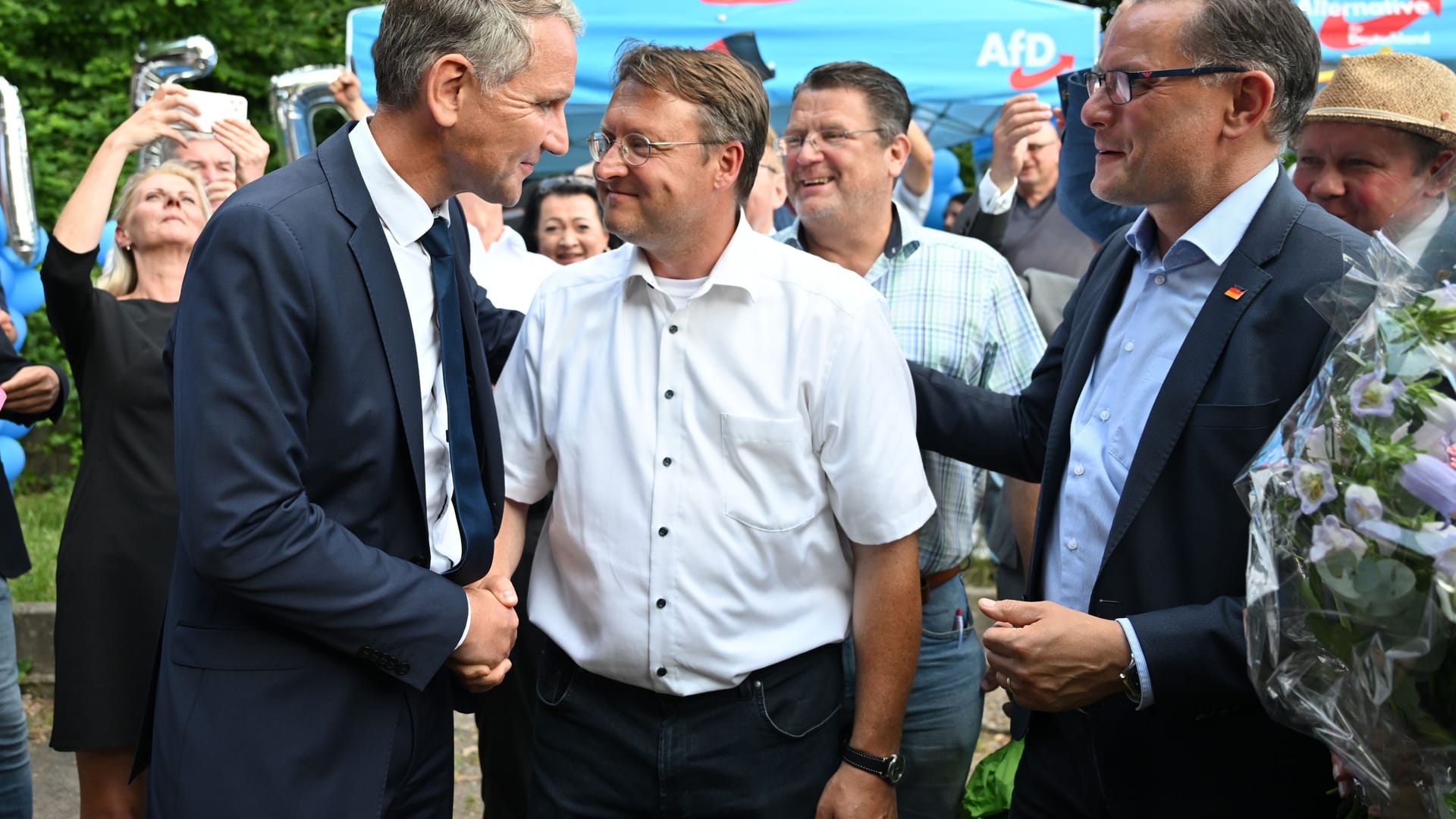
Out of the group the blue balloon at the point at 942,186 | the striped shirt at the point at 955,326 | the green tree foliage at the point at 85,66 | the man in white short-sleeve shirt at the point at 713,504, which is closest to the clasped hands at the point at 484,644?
the man in white short-sleeve shirt at the point at 713,504

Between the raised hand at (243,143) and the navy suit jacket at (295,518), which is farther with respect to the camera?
the raised hand at (243,143)

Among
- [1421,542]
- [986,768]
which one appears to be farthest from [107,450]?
[1421,542]

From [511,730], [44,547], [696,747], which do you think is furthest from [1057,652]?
[44,547]

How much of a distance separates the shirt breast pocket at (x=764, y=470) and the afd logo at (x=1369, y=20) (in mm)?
6123

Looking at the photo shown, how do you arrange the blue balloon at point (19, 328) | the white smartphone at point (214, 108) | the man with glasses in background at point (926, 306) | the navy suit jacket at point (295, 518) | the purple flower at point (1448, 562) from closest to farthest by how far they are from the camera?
the purple flower at point (1448, 562) < the navy suit jacket at point (295, 518) < the man with glasses in background at point (926, 306) < the white smartphone at point (214, 108) < the blue balloon at point (19, 328)

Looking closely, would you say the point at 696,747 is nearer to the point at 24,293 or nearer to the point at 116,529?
the point at 116,529

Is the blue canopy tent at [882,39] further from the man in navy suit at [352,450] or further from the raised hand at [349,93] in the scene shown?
the man in navy suit at [352,450]

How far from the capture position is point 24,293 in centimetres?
455

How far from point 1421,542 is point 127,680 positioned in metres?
3.39

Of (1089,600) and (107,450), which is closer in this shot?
(1089,600)

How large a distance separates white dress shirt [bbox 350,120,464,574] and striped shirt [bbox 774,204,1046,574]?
136cm

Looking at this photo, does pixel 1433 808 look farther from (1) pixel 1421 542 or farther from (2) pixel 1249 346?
(2) pixel 1249 346

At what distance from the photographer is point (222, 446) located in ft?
6.48

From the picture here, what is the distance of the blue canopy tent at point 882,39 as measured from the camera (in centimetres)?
664
